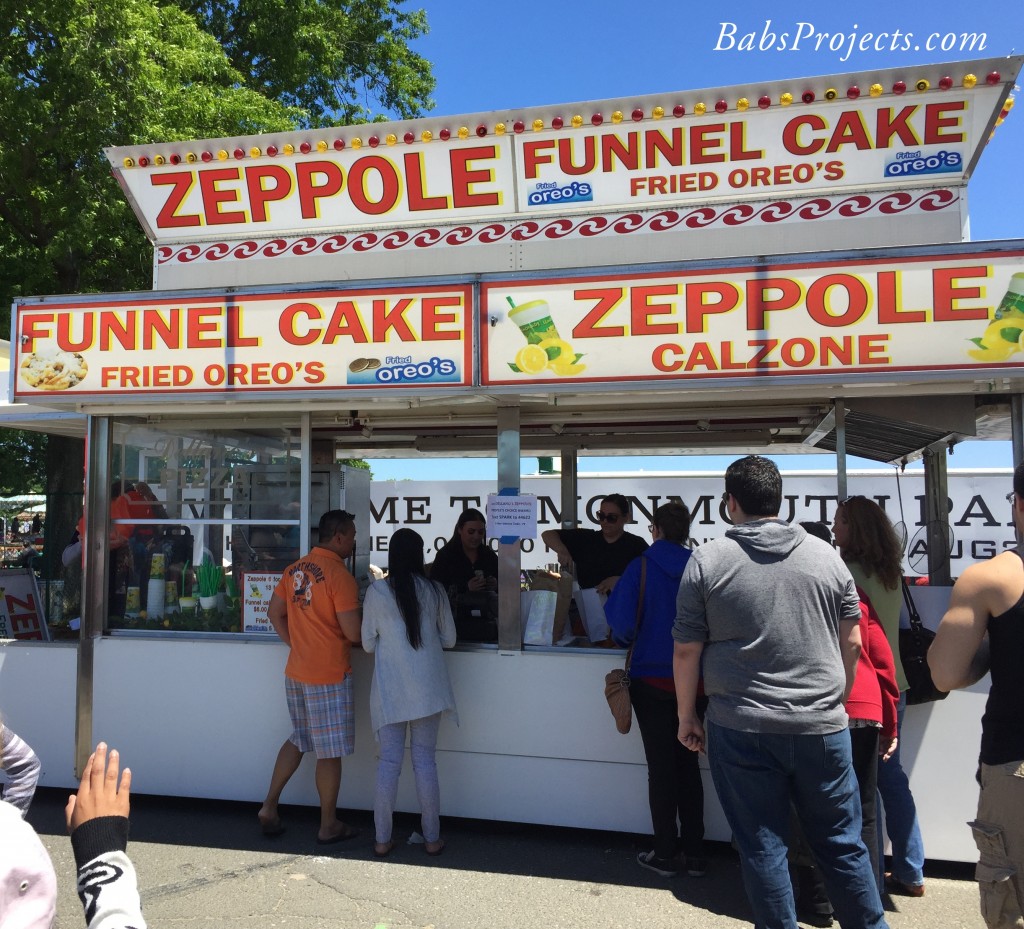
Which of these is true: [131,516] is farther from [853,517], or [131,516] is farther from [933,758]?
[933,758]

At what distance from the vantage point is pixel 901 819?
3768 mm

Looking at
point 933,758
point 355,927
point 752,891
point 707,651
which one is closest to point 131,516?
point 355,927

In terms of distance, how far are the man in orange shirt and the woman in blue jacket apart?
1.44 metres

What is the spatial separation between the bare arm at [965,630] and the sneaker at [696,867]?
203 cm

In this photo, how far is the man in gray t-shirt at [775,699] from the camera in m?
2.73

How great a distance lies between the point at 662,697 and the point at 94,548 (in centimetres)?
354

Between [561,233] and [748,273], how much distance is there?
4.16ft

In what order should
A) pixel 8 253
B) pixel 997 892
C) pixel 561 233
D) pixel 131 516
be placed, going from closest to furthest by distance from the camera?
1. pixel 997 892
2. pixel 561 233
3. pixel 131 516
4. pixel 8 253

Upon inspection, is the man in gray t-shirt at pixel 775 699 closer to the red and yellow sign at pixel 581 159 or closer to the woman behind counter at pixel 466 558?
the red and yellow sign at pixel 581 159

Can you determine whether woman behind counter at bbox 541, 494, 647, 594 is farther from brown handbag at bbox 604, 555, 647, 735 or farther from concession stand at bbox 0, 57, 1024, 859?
brown handbag at bbox 604, 555, 647, 735

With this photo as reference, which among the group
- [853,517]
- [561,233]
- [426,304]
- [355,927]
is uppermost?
[561,233]

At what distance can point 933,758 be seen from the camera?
4.11 m

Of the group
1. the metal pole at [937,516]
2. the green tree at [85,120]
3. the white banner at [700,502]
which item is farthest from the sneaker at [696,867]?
the green tree at [85,120]

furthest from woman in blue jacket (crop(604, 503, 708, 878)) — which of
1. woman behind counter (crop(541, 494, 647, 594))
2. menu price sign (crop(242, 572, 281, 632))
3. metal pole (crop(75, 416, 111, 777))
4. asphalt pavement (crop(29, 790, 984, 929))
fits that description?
metal pole (crop(75, 416, 111, 777))
